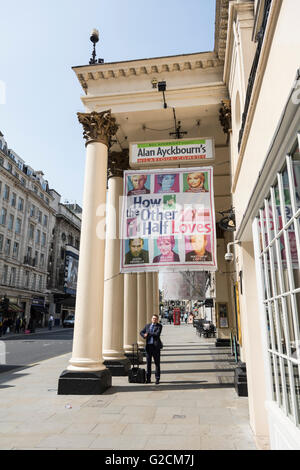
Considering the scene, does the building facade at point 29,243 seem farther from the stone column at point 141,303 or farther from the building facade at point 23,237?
the stone column at point 141,303

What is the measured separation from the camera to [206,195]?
8195 millimetres

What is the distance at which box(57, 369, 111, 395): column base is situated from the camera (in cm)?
745

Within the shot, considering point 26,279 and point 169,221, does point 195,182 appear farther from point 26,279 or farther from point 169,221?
point 26,279

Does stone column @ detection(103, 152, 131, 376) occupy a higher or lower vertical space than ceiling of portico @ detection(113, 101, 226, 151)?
lower

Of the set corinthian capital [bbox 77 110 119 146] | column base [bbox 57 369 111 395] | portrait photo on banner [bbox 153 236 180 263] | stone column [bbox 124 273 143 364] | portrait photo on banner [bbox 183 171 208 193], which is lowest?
column base [bbox 57 369 111 395]

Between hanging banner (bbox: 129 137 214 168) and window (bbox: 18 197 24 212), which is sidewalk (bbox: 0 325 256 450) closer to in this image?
hanging banner (bbox: 129 137 214 168)

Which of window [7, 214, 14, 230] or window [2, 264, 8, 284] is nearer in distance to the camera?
window [2, 264, 8, 284]

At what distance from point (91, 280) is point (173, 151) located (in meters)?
4.16

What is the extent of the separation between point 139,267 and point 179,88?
5.53 metres

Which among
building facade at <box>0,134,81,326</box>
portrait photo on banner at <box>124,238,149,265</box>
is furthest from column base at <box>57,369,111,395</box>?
building facade at <box>0,134,81,326</box>

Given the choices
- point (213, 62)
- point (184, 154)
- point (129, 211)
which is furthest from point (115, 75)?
point (129, 211)

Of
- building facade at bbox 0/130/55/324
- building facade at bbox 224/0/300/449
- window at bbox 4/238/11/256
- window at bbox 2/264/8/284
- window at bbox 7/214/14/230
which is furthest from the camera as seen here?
window at bbox 7/214/14/230

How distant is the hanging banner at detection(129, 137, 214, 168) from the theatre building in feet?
0.50
